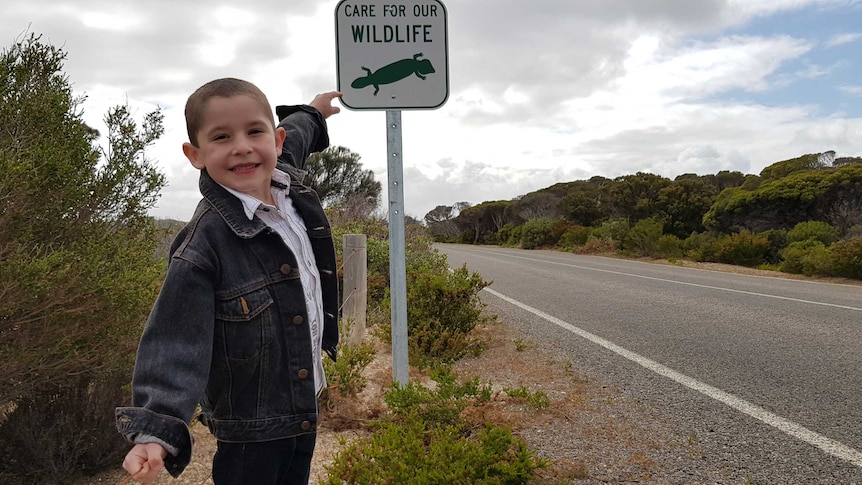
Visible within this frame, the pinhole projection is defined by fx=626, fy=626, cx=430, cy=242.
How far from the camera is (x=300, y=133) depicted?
2.22 m

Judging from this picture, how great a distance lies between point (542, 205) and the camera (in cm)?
4859

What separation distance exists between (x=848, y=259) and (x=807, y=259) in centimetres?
120

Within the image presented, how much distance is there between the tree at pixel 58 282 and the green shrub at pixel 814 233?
1850cm

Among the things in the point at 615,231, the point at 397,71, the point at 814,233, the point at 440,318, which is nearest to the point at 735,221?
the point at 615,231

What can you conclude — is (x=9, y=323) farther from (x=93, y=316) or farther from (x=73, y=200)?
(x=73, y=200)

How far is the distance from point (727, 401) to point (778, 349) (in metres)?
1.99

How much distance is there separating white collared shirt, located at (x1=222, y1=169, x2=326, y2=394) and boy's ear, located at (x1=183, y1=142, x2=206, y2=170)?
0.53ft

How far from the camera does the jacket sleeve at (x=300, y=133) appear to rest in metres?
2.12

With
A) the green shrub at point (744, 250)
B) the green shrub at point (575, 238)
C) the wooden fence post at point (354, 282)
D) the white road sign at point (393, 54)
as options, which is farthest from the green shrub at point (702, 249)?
the white road sign at point (393, 54)

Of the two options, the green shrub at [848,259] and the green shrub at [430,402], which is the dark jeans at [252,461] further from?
the green shrub at [848,259]

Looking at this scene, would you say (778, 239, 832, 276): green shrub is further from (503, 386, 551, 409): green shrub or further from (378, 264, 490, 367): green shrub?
(503, 386, 551, 409): green shrub

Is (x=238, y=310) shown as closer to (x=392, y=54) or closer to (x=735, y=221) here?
(x=392, y=54)

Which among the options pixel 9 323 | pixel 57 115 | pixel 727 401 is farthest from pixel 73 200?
pixel 727 401

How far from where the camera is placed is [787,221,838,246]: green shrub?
17297mm
